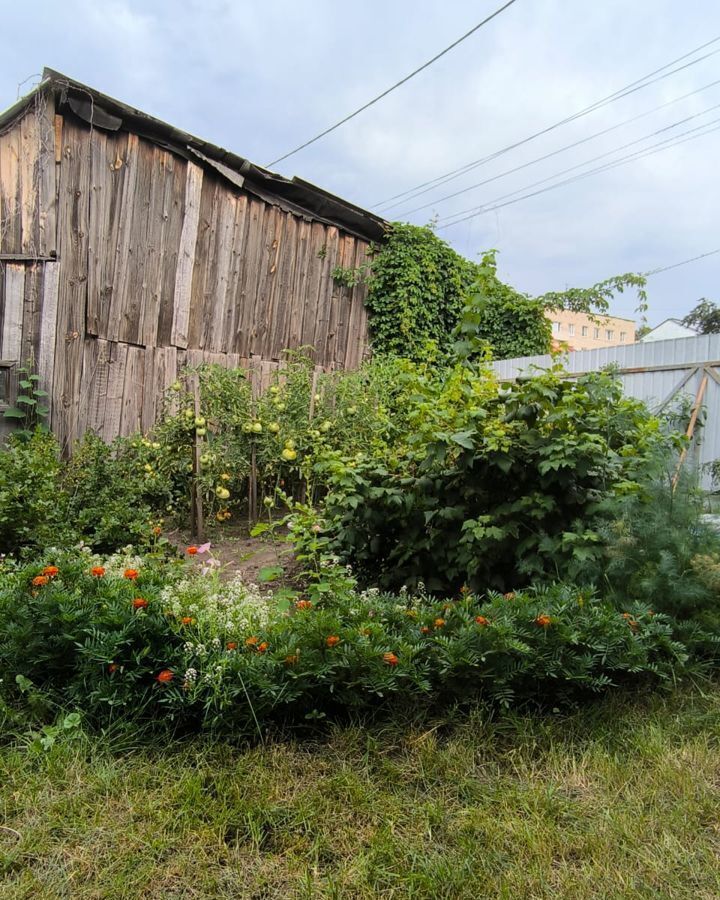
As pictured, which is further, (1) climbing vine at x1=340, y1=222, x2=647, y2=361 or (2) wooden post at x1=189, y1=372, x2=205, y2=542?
(1) climbing vine at x1=340, y1=222, x2=647, y2=361

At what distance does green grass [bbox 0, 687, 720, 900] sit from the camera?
1.44 m

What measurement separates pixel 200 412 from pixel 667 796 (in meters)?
4.07

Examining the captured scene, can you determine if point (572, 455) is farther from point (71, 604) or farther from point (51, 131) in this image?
point (51, 131)

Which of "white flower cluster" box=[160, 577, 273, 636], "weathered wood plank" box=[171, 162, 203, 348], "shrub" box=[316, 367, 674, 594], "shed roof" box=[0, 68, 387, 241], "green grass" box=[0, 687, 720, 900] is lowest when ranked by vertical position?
"green grass" box=[0, 687, 720, 900]

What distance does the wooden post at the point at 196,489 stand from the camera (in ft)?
15.1

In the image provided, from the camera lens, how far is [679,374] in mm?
6797

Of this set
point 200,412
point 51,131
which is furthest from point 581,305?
point 51,131

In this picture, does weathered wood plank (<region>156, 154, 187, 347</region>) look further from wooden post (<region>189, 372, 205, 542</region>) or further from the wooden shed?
wooden post (<region>189, 372, 205, 542</region>)

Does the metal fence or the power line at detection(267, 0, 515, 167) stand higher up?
the power line at detection(267, 0, 515, 167)

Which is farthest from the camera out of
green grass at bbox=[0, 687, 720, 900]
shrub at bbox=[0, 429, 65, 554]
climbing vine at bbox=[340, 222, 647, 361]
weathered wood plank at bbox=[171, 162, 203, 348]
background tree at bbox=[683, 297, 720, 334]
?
background tree at bbox=[683, 297, 720, 334]

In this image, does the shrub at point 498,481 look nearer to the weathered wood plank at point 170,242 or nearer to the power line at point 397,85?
the weathered wood plank at point 170,242

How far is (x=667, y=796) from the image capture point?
5.77 feet

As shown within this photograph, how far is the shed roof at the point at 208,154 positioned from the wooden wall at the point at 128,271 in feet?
0.30

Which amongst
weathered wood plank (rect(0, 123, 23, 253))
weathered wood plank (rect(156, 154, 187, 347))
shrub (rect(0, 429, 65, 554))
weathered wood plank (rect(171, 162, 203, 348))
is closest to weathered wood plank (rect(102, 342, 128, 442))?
weathered wood plank (rect(156, 154, 187, 347))
